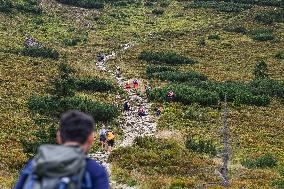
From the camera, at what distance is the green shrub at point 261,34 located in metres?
67.6

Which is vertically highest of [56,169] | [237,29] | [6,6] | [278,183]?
[56,169]

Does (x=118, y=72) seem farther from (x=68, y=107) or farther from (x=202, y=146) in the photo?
(x=202, y=146)

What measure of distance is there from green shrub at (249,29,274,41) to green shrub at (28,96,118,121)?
37.0 m

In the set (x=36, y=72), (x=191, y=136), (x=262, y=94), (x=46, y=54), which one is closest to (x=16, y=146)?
(x=191, y=136)

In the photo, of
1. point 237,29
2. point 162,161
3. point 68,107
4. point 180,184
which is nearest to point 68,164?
point 180,184

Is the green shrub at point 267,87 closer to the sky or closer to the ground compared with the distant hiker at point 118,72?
closer to the sky

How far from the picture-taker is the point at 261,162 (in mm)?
25500

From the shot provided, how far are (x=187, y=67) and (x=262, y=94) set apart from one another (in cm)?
1199

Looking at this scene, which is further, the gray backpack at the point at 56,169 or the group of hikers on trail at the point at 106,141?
the group of hikers on trail at the point at 106,141

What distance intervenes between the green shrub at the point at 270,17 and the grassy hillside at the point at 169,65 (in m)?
0.15

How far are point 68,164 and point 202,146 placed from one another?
24570mm

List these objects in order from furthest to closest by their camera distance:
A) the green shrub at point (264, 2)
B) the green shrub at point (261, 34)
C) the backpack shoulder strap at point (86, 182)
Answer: the green shrub at point (264, 2) → the green shrub at point (261, 34) → the backpack shoulder strap at point (86, 182)

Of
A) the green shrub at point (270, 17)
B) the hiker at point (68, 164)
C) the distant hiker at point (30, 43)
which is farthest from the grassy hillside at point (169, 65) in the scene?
the hiker at point (68, 164)

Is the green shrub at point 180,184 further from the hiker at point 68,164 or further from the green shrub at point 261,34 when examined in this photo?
the green shrub at point 261,34
